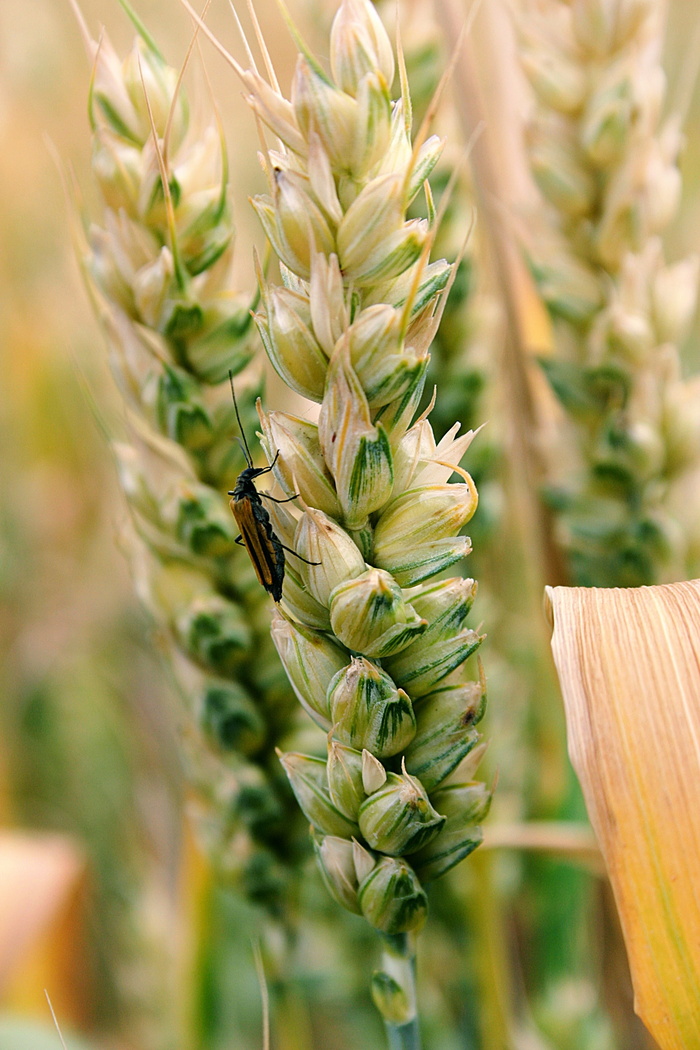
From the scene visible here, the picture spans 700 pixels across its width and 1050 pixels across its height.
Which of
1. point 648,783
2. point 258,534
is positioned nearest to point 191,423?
point 258,534

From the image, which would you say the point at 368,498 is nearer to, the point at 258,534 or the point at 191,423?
the point at 258,534

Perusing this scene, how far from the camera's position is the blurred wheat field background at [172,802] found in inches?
44.8

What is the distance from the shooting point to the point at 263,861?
923 millimetres

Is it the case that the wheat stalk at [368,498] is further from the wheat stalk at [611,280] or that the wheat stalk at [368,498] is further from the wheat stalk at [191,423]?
the wheat stalk at [611,280]

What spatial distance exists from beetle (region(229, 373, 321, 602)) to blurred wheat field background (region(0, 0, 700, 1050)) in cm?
14

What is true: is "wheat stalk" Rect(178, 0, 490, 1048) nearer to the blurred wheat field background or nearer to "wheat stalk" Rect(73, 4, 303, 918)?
the blurred wheat field background

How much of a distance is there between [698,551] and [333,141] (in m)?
0.76

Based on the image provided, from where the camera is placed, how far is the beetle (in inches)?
28.5

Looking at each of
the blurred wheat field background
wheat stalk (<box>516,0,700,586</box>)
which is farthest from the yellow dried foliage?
wheat stalk (<box>516,0,700,586</box>)

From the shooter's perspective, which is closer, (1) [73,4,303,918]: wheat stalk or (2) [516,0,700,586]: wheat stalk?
(1) [73,4,303,918]: wheat stalk

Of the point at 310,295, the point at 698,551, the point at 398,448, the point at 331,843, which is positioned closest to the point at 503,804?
the point at 698,551

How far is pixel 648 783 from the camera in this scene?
60 cm

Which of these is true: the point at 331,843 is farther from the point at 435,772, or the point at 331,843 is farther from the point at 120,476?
the point at 120,476

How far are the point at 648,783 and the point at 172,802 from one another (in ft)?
3.93
